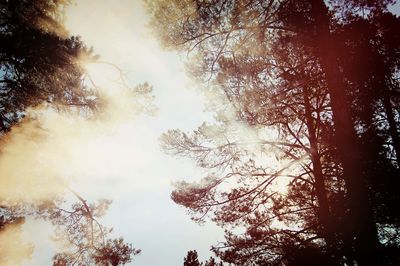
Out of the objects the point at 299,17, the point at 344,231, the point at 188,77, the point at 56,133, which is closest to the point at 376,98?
the point at 299,17

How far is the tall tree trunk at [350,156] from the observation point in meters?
4.80

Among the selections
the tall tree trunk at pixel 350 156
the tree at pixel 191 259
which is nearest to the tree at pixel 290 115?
the tall tree trunk at pixel 350 156

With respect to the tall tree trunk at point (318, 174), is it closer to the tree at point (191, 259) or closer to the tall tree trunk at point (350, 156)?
the tall tree trunk at point (350, 156)

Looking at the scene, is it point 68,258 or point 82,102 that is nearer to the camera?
point 82,102

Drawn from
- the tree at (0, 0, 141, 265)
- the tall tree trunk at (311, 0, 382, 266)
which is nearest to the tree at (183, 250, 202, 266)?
the tree at (0, 0, 141, 265)

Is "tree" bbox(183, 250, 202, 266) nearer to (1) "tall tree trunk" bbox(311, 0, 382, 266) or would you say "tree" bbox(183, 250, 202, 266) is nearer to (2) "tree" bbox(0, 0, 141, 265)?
(2) "tree" bbox(0, 0, 141, 265)

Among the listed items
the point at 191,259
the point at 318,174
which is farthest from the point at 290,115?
the point at 191,259

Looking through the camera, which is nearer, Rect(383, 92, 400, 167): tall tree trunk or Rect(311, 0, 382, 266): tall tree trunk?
Rect(311, 0, 382, 266): tall tree trunk

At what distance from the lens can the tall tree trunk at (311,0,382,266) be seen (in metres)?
4.80

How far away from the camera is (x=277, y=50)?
25.9 feet

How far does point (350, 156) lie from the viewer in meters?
5.16

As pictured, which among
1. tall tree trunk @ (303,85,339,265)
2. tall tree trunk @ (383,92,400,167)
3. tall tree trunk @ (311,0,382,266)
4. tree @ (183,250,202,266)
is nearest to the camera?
tall tree trunk @ (311,0,382,266)

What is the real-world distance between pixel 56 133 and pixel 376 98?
29.3ft

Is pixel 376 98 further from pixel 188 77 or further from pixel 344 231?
pixel 188 77
